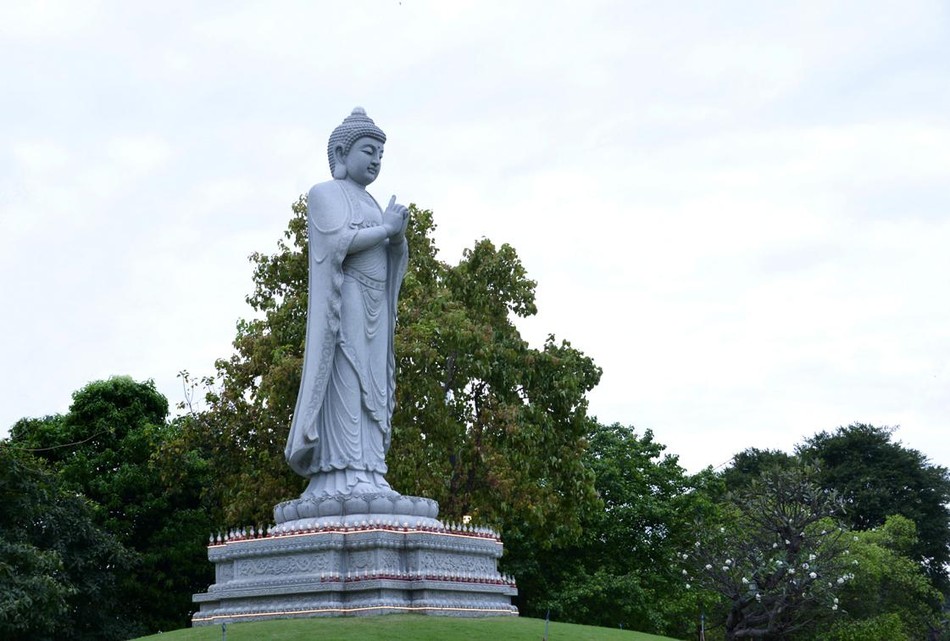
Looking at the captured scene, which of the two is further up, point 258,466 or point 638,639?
point 258,466

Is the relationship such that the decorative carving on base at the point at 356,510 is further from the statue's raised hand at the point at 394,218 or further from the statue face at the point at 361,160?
the statue face at the point at 361,160

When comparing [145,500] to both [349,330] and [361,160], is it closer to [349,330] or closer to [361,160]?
[349,330]

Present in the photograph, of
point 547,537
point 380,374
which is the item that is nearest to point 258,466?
point 547,537

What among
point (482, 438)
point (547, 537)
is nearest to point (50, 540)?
point (482, 438)

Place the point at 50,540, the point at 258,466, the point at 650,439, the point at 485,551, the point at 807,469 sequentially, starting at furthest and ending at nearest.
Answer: the point at 650,439 < the point at 807,469 < the point at 258,466 < the point at 50,540 < the point at 485,551

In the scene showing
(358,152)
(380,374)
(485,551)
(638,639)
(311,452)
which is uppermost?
(358,152)

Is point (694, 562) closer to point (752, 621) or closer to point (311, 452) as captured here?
point (752, 621)

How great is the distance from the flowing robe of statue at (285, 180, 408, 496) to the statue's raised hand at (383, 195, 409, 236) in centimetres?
24

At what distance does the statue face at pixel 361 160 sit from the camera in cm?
1612

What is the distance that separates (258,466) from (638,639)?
44.1ft

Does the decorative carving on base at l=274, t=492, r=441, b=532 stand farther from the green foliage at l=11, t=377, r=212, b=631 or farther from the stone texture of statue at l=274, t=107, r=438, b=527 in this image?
the green foliage at l=11, t=377, r=212, b=631

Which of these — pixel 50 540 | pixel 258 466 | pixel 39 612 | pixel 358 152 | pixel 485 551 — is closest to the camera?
pixel 485 551

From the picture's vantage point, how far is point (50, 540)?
2350 centimetres

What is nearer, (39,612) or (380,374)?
(380,374)
